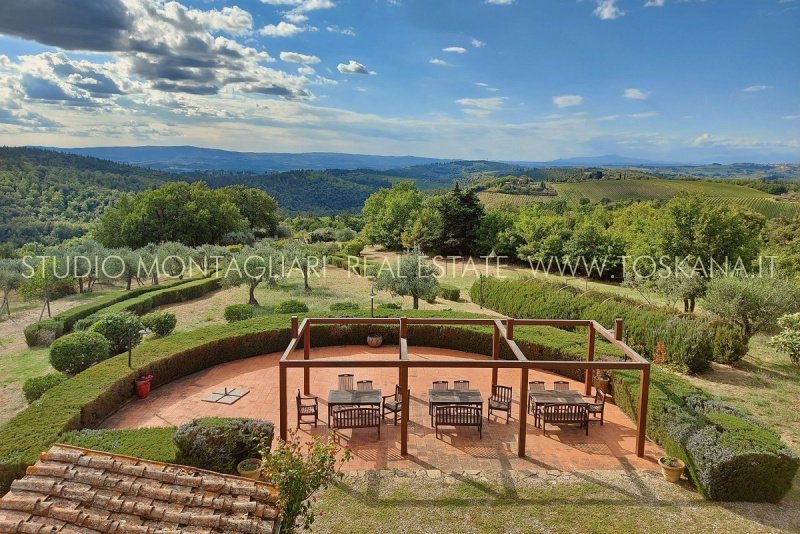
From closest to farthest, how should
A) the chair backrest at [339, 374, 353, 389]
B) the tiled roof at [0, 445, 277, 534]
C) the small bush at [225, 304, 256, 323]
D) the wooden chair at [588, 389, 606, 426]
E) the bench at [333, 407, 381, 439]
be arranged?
the tiled roof at [0, 445, 277, 534] → the bench at [333, 407, 381, 439] → the wooden chair at [588, 389, 606, 426] → the chair backrest at [339, 374, 353, 389] → the small bush at [225, 304, 256, 323]

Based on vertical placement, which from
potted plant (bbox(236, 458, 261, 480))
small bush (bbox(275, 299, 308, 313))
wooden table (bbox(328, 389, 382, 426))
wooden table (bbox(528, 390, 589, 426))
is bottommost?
small bush (bbox(275, 299, 308, 313))

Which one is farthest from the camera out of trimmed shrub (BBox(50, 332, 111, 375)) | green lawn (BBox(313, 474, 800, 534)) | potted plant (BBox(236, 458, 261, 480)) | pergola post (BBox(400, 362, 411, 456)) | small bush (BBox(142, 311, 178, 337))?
small bush (BBox(142, 311, 178, 337))

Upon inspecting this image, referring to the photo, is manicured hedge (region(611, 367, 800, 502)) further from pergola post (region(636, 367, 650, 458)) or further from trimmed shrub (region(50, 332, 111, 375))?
trimmed shrub (region(50, 332, 111, 375))

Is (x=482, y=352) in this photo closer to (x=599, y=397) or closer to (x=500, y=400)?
(x=500, y=400)

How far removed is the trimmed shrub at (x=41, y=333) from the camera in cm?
1811

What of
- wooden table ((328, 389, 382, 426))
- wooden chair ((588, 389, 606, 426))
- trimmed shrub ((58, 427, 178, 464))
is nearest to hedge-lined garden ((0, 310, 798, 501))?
trimmed shrub ((58, 427, 178, 464))

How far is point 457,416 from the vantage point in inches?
411

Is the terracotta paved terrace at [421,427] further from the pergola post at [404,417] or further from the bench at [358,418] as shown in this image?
the bench at [358,418]

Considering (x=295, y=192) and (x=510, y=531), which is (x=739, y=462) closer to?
(x=510, y=531)

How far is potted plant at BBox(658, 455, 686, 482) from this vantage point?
8.96 metres

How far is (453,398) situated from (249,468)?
4.36m

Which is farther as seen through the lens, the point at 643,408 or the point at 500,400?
the point at 500,400

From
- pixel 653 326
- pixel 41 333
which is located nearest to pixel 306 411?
pixel 653 326

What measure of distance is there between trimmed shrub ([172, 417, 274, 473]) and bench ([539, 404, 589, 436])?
18.8 ft
